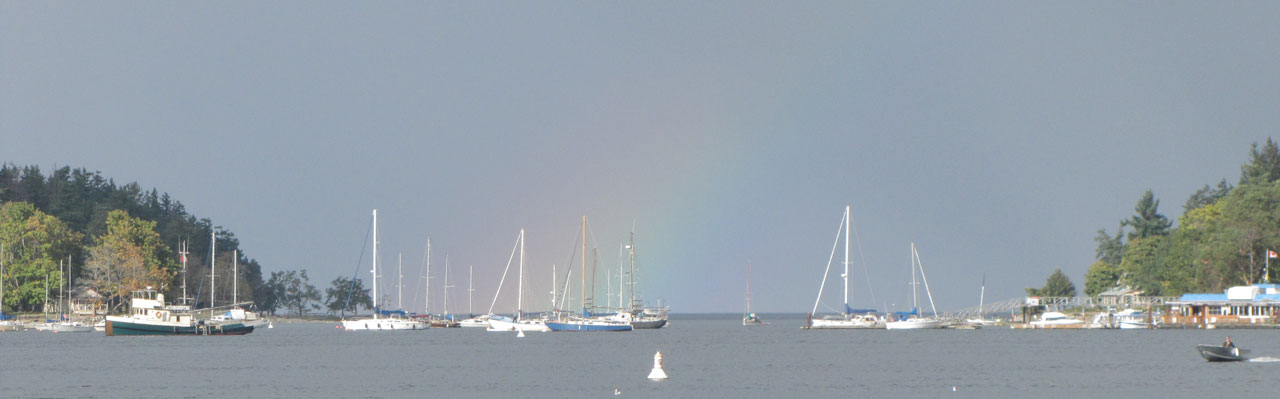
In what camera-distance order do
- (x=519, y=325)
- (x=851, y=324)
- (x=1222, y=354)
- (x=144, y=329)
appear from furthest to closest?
(x=519, y=325), (x=851, y=324), (x=144, y=329), (x=1222, y=354)

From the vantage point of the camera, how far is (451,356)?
106 meters

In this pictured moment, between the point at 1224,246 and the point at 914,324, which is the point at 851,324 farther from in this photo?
the point at 1224,246

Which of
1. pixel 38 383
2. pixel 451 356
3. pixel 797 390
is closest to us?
pixel 797 390

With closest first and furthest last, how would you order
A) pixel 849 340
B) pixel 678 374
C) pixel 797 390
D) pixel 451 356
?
1. pixel 797 390
2. pixel 678 374
3. pixel 451 356
4. pixel 849 340

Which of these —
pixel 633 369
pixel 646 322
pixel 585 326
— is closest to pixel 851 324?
pixel 646 322

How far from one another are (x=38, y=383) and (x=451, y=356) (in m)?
37.9

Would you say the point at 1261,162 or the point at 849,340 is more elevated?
the point at 1261,162

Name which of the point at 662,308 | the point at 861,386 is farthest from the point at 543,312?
the point at 861,386

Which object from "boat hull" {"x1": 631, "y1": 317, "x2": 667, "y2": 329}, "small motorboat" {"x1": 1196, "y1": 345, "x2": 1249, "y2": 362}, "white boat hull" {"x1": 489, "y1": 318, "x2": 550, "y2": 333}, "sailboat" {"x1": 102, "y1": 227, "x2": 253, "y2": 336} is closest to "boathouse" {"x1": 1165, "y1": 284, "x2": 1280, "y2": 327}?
"boat hull" {"x1": 631, "y1": 317, "x2": 667, "y2": 329}

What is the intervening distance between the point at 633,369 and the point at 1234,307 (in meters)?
92.3

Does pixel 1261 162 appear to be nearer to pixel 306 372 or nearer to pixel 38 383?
pixel 306 372

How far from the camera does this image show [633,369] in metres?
83.7

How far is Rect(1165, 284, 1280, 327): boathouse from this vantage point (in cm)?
14475

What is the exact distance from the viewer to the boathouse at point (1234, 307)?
475ft
